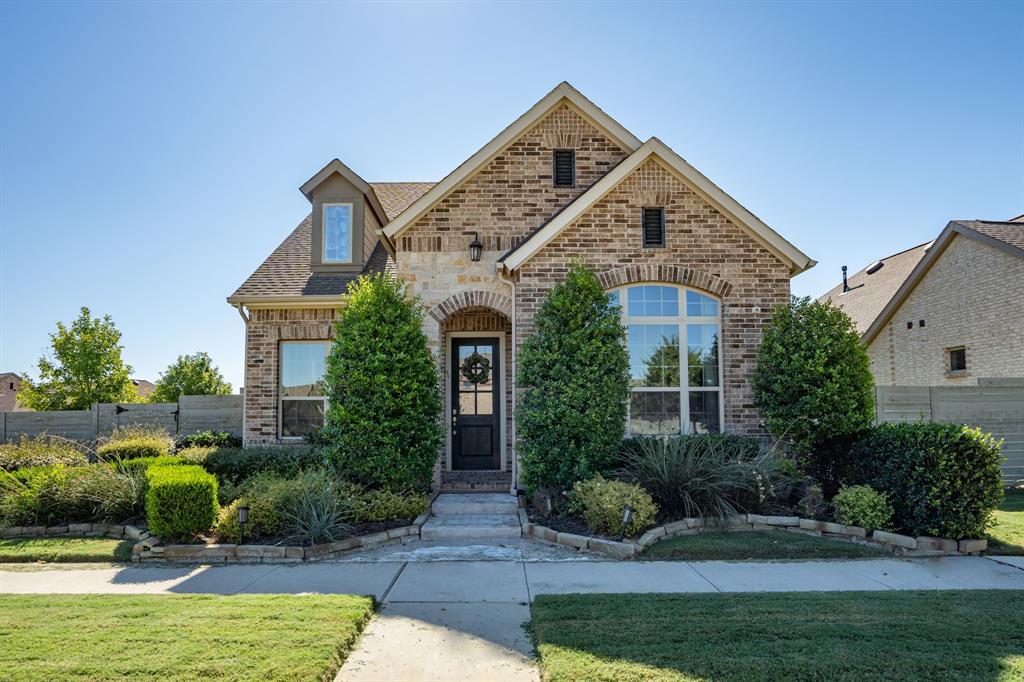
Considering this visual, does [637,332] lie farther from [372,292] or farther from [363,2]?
[363,2]

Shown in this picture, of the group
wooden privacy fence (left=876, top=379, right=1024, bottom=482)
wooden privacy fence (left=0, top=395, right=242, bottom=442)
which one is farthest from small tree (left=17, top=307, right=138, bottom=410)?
wooden privacy fence (left=876, top=379, right=1024, bottom=482)

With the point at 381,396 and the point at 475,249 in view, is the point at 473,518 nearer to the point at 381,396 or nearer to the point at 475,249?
the point at 381,396

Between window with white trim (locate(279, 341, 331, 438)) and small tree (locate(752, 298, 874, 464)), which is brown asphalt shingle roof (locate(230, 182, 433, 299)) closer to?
window with white trim (locate(279, 341, 331, 438))

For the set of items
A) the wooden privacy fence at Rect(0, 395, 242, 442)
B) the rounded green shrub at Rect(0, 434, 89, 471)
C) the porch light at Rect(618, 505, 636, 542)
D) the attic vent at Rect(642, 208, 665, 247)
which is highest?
the attic vent at Rect(642, 208, 665, 247)

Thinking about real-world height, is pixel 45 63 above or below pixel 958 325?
above

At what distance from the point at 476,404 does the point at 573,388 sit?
354 cm

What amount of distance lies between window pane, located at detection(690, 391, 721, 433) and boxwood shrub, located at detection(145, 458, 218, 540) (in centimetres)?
676

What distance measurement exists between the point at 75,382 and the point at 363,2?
16933 millimetres

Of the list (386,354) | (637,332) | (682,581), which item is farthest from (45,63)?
(682,581)

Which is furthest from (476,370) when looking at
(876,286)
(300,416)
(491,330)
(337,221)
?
(876,286)

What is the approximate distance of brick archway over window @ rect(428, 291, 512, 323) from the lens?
10.3 meters

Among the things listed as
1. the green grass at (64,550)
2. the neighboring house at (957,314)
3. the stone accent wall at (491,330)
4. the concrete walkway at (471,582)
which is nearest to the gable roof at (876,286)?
the neighboring house at (957,314)

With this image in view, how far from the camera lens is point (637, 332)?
32.2ft

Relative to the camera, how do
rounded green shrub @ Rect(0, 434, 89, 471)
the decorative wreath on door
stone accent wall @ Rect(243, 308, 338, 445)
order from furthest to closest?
1. stone accent wall @ Rect(243, 308, 338, 445)
2. the decorative wreath on door
3. rounded green shrub @ Rect(0, 434, 89, 471)
